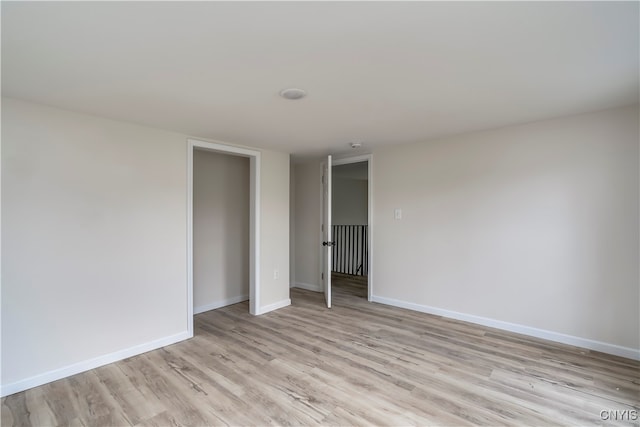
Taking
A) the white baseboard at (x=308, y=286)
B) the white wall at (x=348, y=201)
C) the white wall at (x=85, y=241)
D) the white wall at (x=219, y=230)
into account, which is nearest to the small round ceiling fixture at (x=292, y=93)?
the white wall at (x=85, y=241)

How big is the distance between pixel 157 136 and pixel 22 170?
1.07 m

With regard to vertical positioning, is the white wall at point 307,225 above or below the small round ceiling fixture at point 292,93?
below

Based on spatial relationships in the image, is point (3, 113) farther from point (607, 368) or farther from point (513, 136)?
point (607, 368)

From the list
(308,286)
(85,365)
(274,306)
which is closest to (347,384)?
(274,306)

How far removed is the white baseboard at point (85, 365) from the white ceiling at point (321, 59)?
2111mm

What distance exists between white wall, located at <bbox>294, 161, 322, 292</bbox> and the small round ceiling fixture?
2807 mm

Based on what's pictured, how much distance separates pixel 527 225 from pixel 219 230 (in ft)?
12.3

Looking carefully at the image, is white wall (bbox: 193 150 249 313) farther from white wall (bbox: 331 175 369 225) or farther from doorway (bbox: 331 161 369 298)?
white wall (bbox: 331 175 369 225)

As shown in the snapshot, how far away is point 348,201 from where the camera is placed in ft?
28.0

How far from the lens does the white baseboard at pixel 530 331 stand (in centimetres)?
267

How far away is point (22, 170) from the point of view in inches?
90.2

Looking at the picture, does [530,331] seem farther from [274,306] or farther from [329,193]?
[274,306]

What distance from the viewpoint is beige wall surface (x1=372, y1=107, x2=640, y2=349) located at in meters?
2.66

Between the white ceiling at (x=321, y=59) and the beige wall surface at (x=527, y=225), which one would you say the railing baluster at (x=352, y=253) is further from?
the white ceiling at (x=321, y=59)
